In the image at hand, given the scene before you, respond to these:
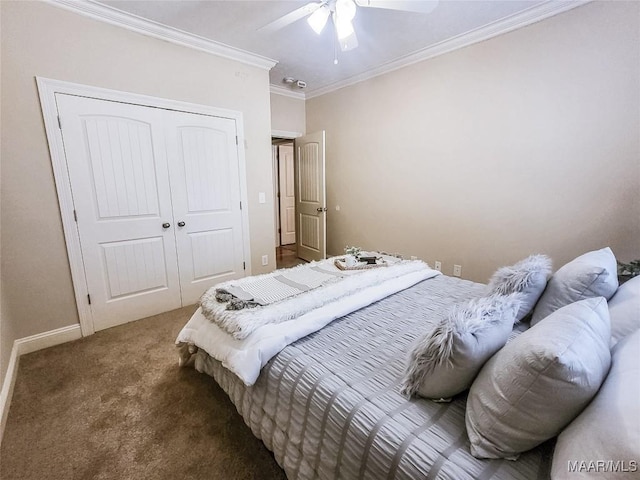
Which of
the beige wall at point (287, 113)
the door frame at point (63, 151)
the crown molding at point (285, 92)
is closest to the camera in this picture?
the door frame at point (63, 151)

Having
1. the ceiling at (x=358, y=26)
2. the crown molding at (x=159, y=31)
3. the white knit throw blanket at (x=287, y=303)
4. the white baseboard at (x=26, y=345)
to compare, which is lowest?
the white baseboard at (x=26, y=345)

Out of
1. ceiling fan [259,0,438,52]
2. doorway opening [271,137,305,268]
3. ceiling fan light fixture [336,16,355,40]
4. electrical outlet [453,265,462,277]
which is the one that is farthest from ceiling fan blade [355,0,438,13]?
doorway opening [271,137,305,268]

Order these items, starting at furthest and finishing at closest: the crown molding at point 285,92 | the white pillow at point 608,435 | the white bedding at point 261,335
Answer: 1. the crown molding at point 285,92
2. the white bedding at point 261,335
3. the white pillow at point 608,435

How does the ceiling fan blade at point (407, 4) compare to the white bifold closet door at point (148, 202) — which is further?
the white bifold closet door at point (148, 202)

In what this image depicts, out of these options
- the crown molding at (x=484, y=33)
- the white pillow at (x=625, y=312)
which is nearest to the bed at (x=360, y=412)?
the white pillow at (x=625, y=312)

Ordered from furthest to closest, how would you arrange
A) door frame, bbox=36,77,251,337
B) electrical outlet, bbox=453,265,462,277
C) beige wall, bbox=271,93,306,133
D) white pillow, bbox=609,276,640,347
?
beige wall, bbox=271,93,306,133
electrical outlet, bbox=453,265,462,277
door frame, bbox=36,77,251,337
white pillow, bbox=609,276,640,347

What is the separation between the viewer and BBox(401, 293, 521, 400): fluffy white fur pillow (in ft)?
2.89

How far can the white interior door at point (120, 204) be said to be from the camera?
7.66 ft

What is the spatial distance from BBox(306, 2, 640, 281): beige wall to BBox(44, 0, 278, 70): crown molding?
1.42m

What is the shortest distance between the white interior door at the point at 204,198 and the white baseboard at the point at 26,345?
3.04 ft

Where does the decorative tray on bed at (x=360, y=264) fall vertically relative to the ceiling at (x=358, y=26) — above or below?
below

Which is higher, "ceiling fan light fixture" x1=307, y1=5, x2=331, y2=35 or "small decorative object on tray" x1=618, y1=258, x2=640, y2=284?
"ceiling fan light fixture" x1=307, y1=5, x2=331, y2=35

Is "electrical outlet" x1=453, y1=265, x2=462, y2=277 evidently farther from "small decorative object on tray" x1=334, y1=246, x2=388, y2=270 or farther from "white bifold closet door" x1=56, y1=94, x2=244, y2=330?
"white bifold closet door" x1=56, y1=94, x2=244, y2=330

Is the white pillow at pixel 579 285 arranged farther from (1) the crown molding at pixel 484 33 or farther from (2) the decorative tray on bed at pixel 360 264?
(1) the crown molding at pixel 484 33
